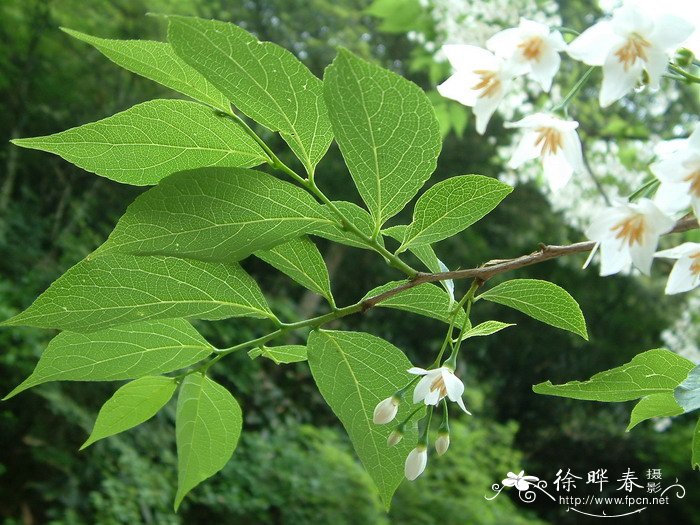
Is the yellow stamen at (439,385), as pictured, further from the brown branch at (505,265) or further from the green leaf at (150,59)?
the green leaf at (150,59)

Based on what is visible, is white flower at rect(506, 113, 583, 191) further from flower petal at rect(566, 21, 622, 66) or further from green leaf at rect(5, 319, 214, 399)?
green leaf at rect(5, 319, 214, 399)

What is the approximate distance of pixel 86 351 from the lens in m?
0.33

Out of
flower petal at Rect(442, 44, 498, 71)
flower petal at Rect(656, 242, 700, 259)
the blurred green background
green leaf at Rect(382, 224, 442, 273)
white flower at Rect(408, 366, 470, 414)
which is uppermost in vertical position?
flower petal at Rect(442, 44, 498, 71)

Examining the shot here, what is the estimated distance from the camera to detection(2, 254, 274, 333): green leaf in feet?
0.96

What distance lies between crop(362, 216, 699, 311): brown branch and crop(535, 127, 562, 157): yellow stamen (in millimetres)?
37

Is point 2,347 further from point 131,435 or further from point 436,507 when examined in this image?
point 436,507

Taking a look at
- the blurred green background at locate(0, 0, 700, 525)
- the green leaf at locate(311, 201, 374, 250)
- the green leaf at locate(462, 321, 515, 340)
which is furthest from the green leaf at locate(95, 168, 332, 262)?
the blurred green background at locate(0, 0, 700, 525)

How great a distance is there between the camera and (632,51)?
245 millimetres

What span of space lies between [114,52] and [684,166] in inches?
7.8

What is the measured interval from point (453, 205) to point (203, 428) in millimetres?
155

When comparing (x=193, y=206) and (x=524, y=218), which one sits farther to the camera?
(x=524, y=218)

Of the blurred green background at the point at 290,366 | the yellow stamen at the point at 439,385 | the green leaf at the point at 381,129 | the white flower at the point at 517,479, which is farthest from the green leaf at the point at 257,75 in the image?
A: the blurred green background at the point at 290,366

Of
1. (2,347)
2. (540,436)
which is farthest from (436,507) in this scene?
(540,436)

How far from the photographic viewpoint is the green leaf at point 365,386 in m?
0.34
